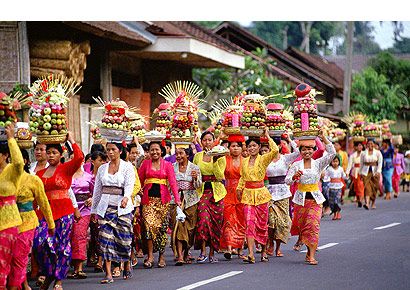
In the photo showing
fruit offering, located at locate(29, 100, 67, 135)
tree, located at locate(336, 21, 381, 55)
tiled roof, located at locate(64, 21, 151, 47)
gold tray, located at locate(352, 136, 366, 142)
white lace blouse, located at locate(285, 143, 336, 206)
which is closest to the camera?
fruit offering, located at locate(29, 100, 67, 135)

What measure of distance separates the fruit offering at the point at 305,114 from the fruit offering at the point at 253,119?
452 millimetres

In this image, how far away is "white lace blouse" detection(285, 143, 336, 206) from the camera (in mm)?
13523

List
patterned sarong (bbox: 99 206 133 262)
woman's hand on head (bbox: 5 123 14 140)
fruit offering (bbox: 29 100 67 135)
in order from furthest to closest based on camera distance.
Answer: patterned sarong (bbox: 99 206 133 262) → fruit offering (bbox: 29 100 67 135) → woman's hand on head (bbox: 5 123 14 140)

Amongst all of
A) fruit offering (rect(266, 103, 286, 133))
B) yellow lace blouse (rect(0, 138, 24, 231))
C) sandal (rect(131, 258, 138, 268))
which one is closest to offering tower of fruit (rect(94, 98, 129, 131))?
sandal (rect(131, 258, 138, 268))

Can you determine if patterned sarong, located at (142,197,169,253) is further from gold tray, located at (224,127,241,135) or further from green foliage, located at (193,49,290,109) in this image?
green foliage, located at (193,49,290,109)

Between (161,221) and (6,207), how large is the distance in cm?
388

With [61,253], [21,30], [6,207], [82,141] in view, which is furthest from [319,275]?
[82,141]

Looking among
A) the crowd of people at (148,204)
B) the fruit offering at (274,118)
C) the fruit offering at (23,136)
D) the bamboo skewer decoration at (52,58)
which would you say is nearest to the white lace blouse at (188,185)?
the crowd of people at (148,204)

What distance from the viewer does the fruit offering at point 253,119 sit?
536 inches

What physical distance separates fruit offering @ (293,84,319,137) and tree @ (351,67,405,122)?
57.9ft

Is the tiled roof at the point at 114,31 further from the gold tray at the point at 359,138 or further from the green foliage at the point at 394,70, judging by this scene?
the green foliage at the point at 394,70

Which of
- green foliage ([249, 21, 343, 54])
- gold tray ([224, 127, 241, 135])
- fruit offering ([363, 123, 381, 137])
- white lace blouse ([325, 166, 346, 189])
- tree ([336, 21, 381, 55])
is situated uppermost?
green foliage ([249, 21, 343, 54])

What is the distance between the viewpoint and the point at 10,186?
9.73 meters

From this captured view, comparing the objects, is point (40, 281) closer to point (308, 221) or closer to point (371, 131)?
point (308, 221)
